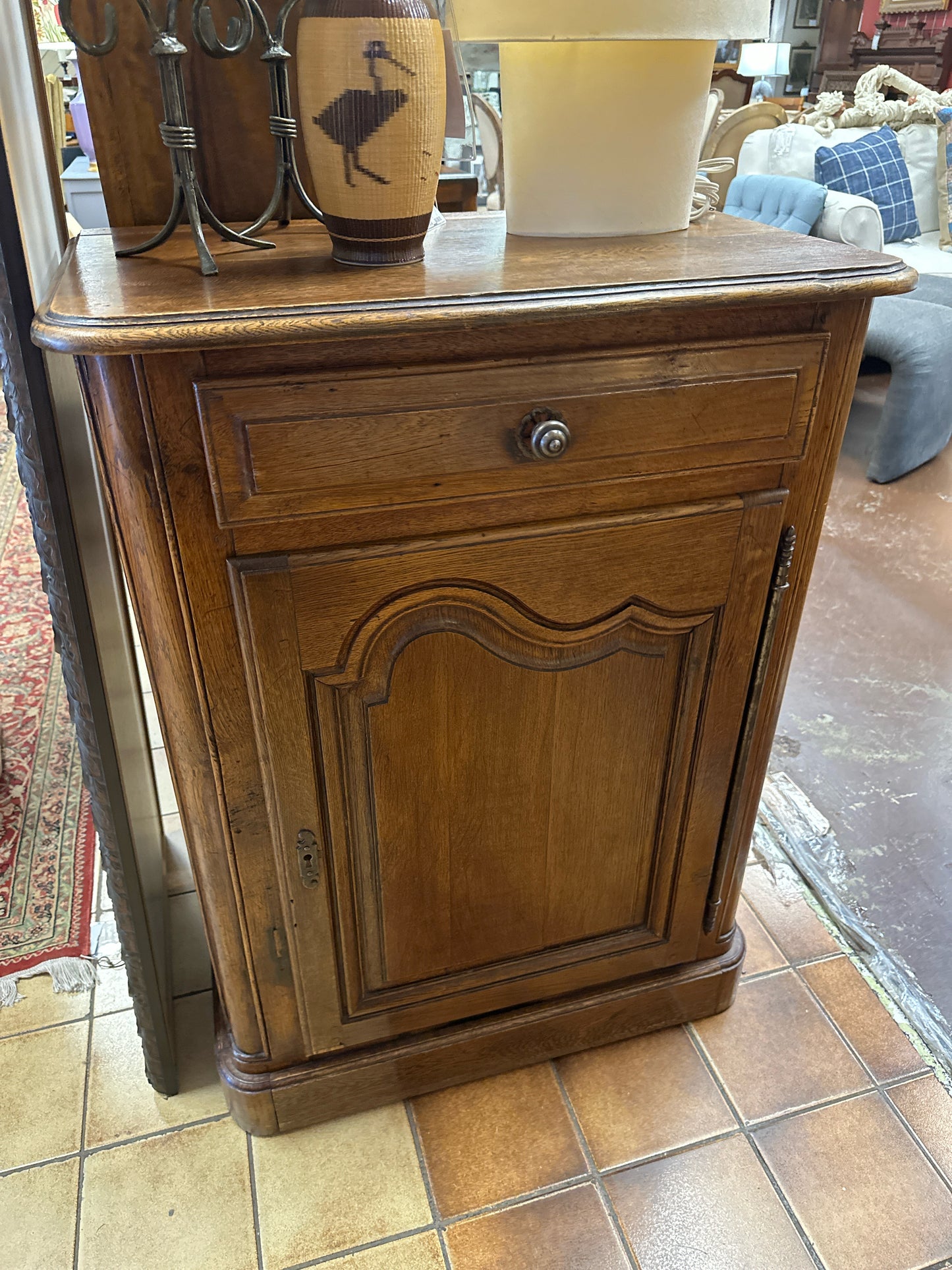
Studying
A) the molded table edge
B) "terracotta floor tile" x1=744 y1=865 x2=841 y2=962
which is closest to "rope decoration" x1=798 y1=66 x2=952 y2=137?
"terracotta floor tile" x1=744 y1=865 x2=841 y2=962

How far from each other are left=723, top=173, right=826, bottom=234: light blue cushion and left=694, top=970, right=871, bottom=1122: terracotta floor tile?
2.81 metres

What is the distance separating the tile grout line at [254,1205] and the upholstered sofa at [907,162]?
12.7 ft

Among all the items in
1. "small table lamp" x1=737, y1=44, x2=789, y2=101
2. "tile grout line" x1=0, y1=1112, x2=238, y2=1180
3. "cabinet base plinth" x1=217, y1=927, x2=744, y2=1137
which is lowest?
"tile grout line" x1=0, y1=1112, x2=238, y2=1180

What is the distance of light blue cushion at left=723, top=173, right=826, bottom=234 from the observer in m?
3.53

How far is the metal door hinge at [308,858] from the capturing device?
39.0 inches

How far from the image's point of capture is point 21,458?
0.89m

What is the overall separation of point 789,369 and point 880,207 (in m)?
3.75

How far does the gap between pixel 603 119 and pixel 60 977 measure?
140cm

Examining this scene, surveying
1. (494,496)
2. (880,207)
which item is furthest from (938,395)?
(494,496)

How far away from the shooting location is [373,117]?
0.79 metres

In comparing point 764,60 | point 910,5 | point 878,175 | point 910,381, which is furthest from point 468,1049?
point 910,5

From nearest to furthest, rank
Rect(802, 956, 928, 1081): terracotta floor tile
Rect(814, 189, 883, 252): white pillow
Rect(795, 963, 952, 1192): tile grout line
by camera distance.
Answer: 1. Rect(795, 963, 952, 1192): tile grout line
2. Rect(802, 956, 928, 1081): terracotta floor tile
3. Rect(814, 189, 883, 252): white pillow

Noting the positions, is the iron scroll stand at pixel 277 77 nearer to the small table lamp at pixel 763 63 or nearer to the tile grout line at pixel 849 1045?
the tile grout line at pixel 849 1045

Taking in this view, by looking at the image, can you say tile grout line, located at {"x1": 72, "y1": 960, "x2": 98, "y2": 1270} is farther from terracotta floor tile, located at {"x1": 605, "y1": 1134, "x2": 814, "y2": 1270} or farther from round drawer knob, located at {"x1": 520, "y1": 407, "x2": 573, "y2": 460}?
round drawer knob, located at {"x1": 520, "y1": 407, "x2": 573, "y2": 460}
